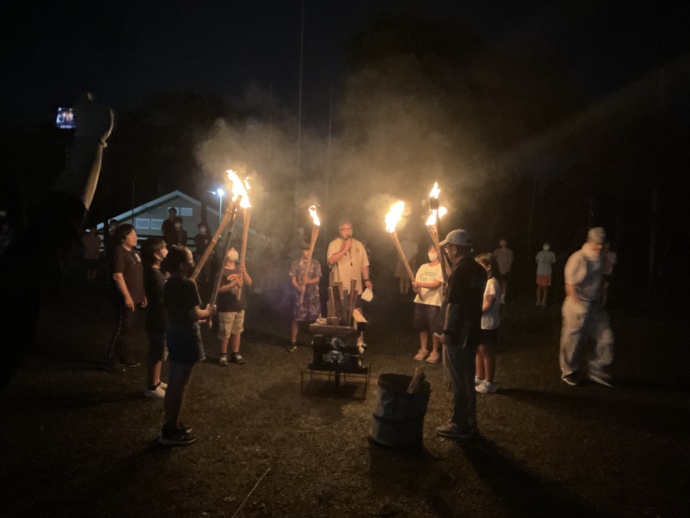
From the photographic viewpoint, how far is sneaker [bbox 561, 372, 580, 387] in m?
6.87

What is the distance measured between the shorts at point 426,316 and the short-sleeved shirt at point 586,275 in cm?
203

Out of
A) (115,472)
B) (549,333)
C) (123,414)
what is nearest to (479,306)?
(115,472)

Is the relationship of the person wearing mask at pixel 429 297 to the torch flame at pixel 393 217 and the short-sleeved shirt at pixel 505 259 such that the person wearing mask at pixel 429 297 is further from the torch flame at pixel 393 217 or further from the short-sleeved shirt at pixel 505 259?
the short-sleeved shirt at pixel 505 259

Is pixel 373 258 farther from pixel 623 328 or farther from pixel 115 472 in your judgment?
pixel 115 472

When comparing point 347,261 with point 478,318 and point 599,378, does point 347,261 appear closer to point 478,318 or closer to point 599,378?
point 478,318

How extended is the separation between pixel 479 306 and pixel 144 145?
1147 inches

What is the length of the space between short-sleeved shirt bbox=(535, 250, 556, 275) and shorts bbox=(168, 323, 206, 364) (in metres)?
10.7

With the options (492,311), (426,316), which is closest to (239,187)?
(492,311)

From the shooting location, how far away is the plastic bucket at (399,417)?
4.60 meters

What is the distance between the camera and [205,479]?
160 inches

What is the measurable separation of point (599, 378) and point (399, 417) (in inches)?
156

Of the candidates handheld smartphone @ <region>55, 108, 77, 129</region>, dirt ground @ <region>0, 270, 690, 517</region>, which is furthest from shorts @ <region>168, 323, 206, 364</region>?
handheld smartphone @ <region>55, 108, 77, 129</region>

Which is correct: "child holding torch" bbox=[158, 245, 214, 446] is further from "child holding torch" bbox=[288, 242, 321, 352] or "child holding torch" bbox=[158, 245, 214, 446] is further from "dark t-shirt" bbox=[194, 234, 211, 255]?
"dark t-shirt" bbox=[194, 234, 211, 255]

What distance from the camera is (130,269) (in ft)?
22.5
